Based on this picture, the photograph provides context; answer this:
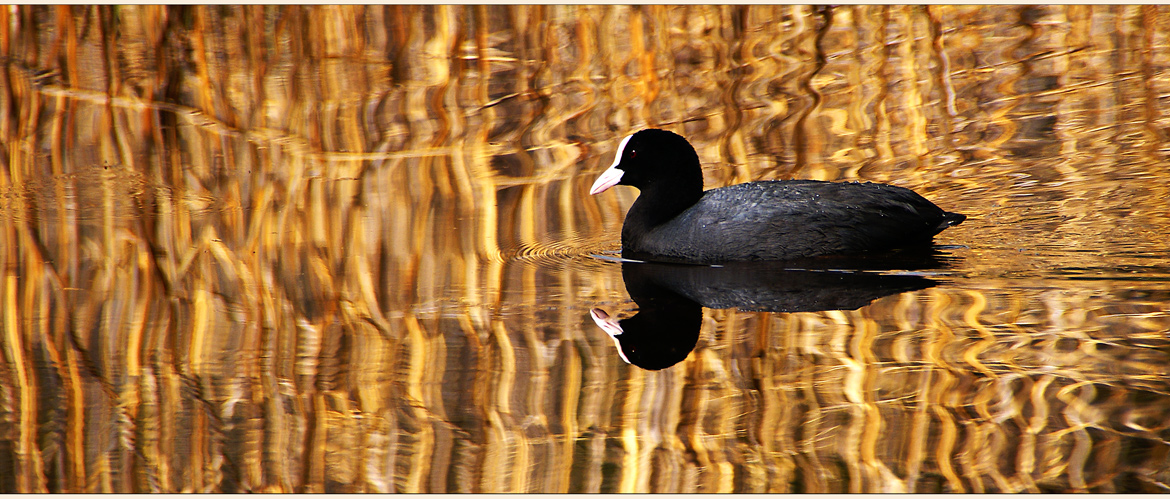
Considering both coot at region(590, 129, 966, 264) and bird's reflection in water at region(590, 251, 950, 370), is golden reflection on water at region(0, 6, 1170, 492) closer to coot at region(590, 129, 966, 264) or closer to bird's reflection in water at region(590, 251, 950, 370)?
bird's reflection in water at region(590, 251, 950, 370)

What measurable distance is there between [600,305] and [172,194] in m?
2.93

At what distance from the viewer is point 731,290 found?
165 inches

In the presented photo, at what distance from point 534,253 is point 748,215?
0.94 m

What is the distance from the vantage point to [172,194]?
5969 mm

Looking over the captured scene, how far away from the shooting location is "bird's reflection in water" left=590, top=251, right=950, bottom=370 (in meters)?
3.69

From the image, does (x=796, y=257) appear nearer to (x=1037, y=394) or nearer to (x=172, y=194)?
(x=1037, y=394)

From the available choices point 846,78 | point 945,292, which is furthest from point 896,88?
point 945,292

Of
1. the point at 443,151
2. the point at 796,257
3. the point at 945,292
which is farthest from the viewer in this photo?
the point at 443,151

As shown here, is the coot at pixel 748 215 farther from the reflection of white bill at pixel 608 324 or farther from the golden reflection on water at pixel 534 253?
the reflection of white bill at pixel 608 324

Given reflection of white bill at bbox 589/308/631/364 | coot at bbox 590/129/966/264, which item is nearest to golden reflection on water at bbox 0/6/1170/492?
reflection of white bill at bbox 589/308/631/364

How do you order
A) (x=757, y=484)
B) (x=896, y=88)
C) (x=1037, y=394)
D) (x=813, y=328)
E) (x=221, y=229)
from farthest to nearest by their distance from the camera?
(x=896, y=88), (x=221, y=229), (x=813, y=328), (x=1037, y=394), (x=757, y=484)

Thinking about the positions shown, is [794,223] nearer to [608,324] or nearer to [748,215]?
[748,215]

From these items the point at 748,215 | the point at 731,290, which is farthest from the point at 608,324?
the point at 748,215

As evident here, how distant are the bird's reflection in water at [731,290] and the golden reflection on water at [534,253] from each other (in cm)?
10
